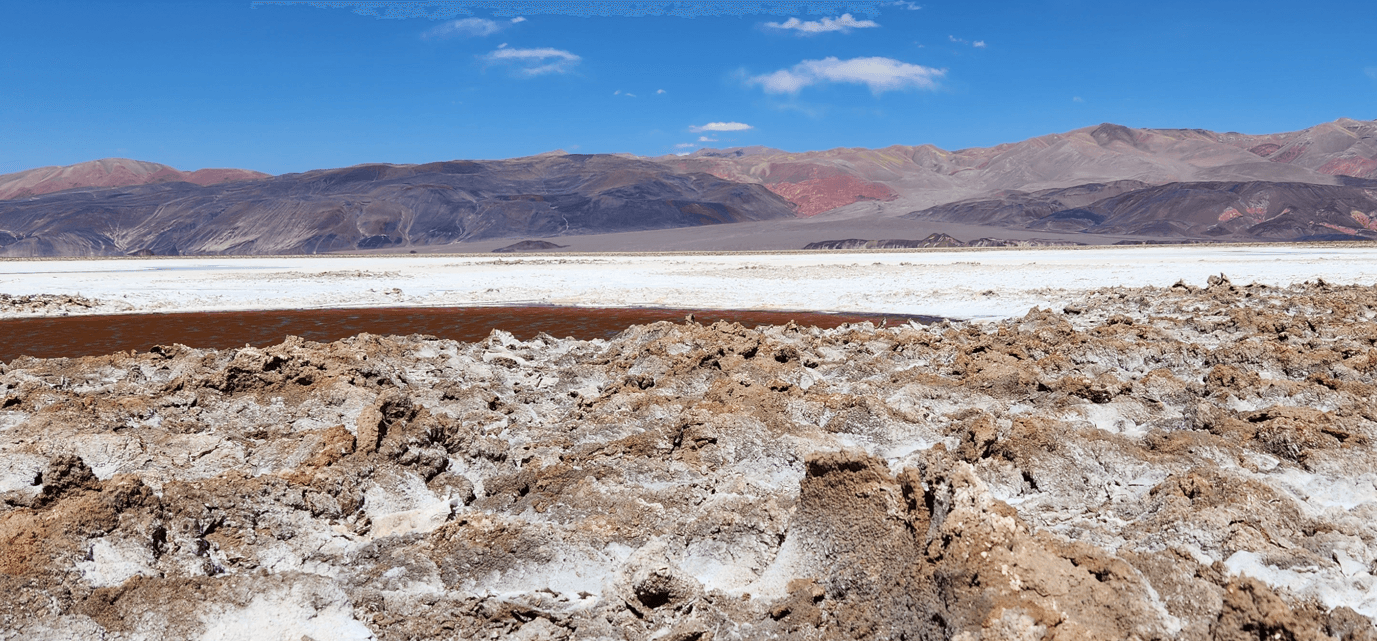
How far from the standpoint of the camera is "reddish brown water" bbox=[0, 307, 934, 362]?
13.8 m

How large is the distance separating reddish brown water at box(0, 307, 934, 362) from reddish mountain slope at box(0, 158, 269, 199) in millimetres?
154319

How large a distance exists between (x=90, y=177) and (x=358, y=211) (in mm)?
86440

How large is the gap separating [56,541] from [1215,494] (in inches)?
189

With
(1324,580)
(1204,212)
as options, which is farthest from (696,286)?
(1204,212)

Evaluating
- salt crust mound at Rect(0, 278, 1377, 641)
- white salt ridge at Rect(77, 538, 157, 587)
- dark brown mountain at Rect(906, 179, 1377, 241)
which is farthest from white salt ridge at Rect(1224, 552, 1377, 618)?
dark brown mountain at Rect(906, 179, 1377, 241)

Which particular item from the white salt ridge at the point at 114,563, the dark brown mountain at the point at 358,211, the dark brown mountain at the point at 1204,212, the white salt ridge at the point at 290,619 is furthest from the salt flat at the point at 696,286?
the dark brown mountain at the point at 358,211

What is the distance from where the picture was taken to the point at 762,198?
12294 cm

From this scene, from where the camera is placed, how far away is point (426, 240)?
97688 mm

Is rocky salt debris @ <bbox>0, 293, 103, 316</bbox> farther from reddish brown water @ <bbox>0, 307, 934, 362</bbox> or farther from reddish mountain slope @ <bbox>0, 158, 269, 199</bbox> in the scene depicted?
reddish mountain slope @ <bbox>0, 158, 269, 199</bbox>

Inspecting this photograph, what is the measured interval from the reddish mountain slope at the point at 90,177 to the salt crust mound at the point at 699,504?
167787 mm

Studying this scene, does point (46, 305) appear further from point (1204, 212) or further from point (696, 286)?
point (1204, 212)

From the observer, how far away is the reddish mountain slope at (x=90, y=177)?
154m

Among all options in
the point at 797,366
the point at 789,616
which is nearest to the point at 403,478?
the point at 789,616

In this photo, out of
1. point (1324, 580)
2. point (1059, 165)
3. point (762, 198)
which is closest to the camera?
point (1324, 580)
